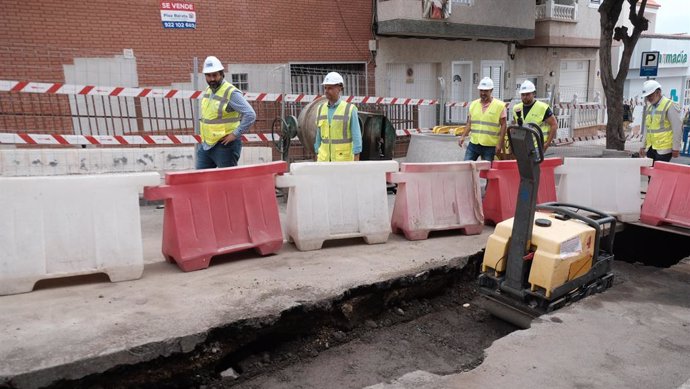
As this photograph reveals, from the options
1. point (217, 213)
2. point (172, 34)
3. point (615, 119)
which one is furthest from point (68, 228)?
point (615, 119)

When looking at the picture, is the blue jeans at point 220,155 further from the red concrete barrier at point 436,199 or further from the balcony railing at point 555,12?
the balcony railing at point 555,12

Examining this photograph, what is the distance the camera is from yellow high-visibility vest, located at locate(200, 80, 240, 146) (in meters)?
6.11

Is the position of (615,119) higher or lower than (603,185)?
higher

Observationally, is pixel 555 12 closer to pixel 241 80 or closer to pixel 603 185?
pixel 241 80

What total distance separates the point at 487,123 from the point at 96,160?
238 inches

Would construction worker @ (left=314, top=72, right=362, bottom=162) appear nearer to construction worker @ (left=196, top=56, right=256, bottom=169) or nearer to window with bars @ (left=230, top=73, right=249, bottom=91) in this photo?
construction worker @ (left=196, top=56, right=256, bottom=169)

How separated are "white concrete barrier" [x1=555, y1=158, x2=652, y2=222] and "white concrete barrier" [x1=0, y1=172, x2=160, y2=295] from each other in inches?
200

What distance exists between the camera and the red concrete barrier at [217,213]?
477 cm

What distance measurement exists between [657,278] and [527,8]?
15.0m

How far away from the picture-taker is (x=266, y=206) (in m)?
5.36

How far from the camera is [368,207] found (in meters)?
5.77

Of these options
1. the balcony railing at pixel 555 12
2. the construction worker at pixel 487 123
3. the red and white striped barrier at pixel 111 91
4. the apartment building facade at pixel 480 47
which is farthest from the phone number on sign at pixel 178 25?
the balcony railing at pixel 555 12

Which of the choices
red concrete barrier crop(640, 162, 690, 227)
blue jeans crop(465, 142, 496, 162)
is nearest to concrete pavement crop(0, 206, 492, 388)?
blue jeans crop(465, 142, 496, 162)

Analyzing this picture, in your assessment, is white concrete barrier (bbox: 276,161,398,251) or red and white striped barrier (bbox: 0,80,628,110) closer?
white concrete barrier (bbox: 276,161,398,251)
